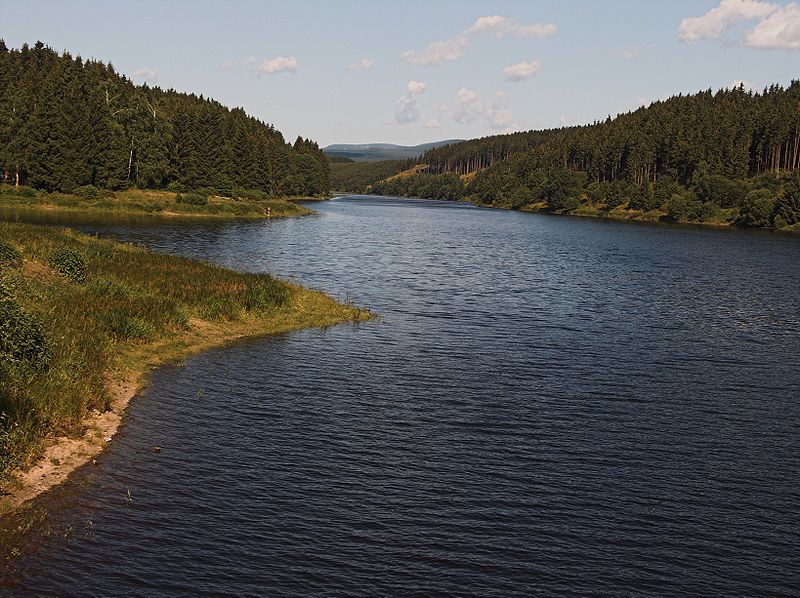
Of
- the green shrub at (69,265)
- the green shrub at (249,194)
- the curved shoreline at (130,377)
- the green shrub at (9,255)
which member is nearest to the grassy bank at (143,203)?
the green shrub at (249,194)

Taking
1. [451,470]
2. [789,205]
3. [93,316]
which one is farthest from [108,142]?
[789,205]

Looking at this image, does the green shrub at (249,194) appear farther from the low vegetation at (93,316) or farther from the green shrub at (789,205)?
the green shrub at (789,205)

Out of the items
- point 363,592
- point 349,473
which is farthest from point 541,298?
point 363,592

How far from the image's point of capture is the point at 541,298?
53.6m

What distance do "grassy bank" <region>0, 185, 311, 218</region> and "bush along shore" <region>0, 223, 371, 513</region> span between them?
67.9m

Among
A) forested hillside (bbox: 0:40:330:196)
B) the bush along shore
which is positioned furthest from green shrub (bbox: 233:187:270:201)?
the bush along shore

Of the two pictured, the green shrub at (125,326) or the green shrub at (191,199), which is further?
the green shrub at (191,199)

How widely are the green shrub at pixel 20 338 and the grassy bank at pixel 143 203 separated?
99750mm

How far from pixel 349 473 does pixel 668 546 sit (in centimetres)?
869

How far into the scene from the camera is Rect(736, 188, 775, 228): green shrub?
149 metres

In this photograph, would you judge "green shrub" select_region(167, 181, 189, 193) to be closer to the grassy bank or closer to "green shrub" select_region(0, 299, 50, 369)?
the grassy bank

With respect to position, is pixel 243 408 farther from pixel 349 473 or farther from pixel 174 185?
pixel 174 185

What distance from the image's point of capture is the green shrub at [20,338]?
2266 centimetres

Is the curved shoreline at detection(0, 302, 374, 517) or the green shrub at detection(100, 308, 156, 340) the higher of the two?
the green shrub at detection(100, 308, 156, 340)
